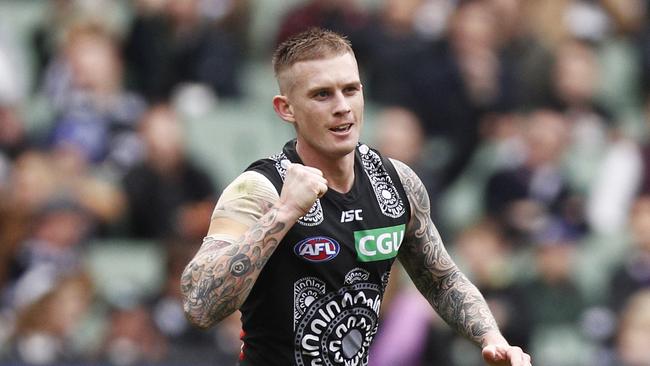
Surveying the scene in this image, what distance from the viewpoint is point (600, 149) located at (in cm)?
1216

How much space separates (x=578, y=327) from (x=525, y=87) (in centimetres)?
251

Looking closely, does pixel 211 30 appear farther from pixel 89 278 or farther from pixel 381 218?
pixel 381 218

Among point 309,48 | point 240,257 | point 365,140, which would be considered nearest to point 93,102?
point 365,140

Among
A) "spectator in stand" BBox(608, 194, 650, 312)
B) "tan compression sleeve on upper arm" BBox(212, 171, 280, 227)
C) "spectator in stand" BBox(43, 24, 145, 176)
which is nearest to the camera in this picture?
"tan compression sleeve on upper arm" BBox(212, 171, 280, 227)

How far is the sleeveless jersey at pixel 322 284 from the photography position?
5.64m

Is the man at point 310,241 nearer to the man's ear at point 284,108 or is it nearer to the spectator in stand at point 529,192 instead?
the man's ear at point 284,108

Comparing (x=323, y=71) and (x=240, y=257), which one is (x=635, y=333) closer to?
(x=323, y=71)

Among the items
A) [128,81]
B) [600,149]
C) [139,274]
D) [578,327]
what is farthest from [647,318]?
[128,81]

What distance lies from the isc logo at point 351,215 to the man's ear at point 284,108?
48cm

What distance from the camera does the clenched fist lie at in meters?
5.34

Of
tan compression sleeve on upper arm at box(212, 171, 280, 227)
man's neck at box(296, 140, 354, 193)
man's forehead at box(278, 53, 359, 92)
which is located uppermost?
man's forehead at box(278, 53, 359, 92)

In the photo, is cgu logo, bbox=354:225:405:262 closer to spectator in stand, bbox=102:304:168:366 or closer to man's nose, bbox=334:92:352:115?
man's nose, bbox=334:92:352:115

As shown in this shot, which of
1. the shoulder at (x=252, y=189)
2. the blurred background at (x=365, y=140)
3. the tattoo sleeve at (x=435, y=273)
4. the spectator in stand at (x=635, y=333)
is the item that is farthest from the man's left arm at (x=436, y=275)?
the spectator in stand at (x=635, y=333)

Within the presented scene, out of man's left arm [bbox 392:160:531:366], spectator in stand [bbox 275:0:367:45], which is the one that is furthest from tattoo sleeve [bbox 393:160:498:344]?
spectator in stand [bbox 275:0:367:45]
